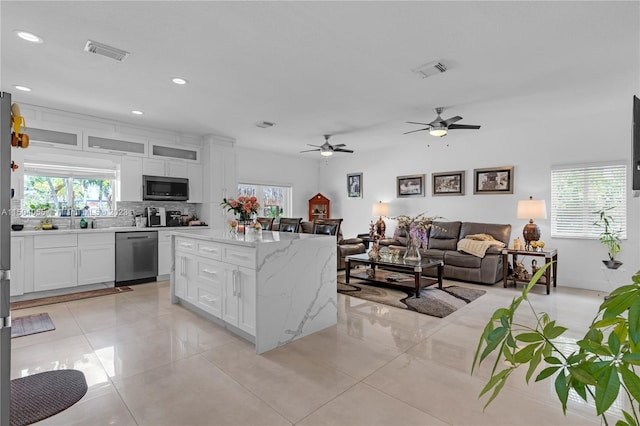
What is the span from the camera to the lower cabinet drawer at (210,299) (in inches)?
127

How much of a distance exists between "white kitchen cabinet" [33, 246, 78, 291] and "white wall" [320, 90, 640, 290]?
19.3 feet

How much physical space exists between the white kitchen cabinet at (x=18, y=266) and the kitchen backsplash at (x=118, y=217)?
1.69ft

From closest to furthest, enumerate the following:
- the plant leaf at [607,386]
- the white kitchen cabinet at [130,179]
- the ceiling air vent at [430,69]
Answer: the plant leaf at [607,386]
the ceiling air vent at [430,69]
the white kitchen cabinet at [130,179]

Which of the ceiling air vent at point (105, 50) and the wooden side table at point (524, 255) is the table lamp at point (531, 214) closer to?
the wooden side table at point (524, 255)

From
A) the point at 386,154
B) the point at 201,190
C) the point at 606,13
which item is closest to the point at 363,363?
the point at 606,13

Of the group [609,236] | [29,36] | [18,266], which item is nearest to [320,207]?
[609,236]

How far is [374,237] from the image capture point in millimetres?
6707

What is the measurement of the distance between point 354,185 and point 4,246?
7.57 meters

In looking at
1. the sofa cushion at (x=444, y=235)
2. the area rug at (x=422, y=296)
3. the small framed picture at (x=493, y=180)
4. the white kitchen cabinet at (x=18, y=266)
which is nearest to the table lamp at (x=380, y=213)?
the sofa cushion at (x=444, y=235)

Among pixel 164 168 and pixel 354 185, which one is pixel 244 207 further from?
pixel 354 185

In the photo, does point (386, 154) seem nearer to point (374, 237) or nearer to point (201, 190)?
point (374, 237)

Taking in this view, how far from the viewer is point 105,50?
2.88m

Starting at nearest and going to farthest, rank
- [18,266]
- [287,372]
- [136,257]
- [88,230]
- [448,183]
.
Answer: [287,372] → [18,266] → [88,230] → [136,257] → [448,183]

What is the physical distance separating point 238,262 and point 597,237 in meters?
5.30
